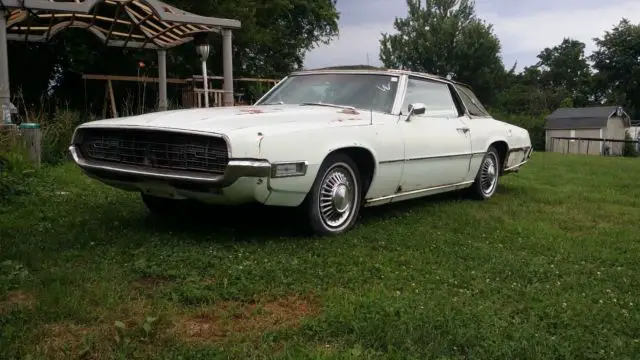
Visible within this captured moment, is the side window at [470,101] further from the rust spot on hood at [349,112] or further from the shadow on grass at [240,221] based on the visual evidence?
the rust spot on hood at [349,112]

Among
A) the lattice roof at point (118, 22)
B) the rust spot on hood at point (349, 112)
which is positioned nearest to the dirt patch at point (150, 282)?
the rust spot on hood at point (349, 112)

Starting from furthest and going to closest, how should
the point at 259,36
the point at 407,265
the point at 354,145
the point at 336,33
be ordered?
the point at 336,33, the point at 259,36, the point at 354,145, the point at 407,265

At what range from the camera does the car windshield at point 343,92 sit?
19.0ft

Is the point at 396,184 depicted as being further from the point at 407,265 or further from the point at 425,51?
the point at 425,51

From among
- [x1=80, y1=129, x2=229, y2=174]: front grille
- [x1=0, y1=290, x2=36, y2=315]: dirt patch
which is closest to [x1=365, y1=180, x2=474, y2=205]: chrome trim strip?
[x1=80, y1=129, x2=229, y2=174]: front grille

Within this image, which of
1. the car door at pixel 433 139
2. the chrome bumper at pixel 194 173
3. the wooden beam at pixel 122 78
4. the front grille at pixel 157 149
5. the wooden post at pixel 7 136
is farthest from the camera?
the wooden beam at pixel 122 78

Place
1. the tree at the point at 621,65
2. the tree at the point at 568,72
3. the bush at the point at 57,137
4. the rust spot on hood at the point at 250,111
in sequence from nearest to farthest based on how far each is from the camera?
the rust spot on hood at the point at 250,111, the bush at the point at 57,137, the tree at the point at 621,65, the tree at the point at 568,72

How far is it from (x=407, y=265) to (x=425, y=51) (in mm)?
55106

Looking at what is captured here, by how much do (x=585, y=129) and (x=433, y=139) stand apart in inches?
2218

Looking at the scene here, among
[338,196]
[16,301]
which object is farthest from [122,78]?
[16,301]

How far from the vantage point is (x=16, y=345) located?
2672mm

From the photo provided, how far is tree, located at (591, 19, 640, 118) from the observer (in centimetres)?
7006

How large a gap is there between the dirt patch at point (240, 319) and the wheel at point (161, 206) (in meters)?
2.37

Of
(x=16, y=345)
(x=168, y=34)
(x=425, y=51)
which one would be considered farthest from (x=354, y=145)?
(x=425, y=51)
